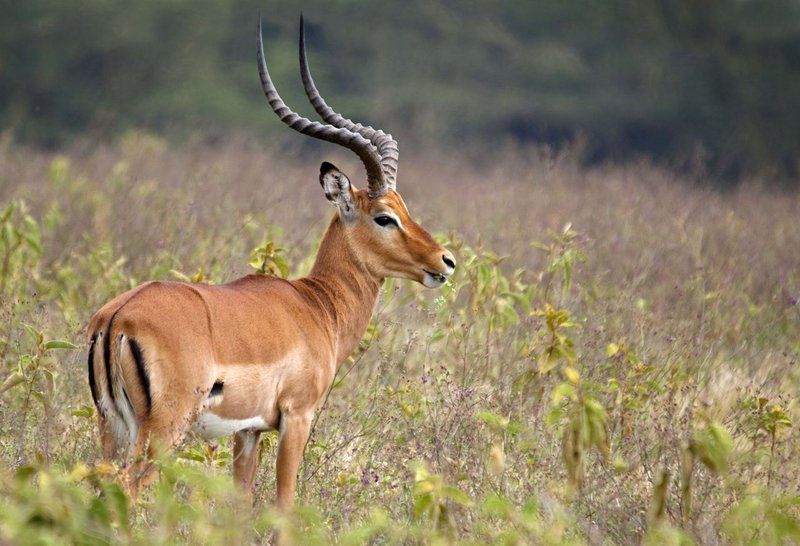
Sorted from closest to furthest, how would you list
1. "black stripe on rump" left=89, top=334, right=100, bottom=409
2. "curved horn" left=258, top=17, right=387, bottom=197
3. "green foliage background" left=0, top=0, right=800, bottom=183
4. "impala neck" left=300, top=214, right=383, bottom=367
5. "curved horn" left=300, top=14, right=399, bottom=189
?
"black stripe on rump" left=89, top=334, right=100, bottom=409 < "curved horn" left=258, top=17, right=387, bottom=197 < "impala neck" left=300, top=214, right=383, bottom=367 < "curved horn" left=300, top=14, right=399, bottom=189 < "green foliage background" left=0, top=0, right=800, bottom=183

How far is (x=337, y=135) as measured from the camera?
17.2ft

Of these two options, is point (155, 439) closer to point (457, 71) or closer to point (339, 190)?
point (339, 190)

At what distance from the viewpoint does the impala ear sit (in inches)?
214

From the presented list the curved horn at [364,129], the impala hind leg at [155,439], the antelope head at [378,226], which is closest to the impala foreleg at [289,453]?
the impala hind leg at [155,439]

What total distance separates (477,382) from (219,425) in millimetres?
1968

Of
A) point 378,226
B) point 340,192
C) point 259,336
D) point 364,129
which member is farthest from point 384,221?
point 259,336

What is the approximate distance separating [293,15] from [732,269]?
2116 cm

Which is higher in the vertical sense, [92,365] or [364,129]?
[364,129]

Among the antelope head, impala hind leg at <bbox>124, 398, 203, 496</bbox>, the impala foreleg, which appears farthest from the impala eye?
impala hind leg at <bbox>124, 398, 203, 496</bbox>

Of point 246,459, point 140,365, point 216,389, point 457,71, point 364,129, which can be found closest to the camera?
point 140,365

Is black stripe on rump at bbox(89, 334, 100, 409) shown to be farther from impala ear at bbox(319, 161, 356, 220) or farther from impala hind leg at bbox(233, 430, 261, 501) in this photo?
impala ear at bbox(319, 161, 356, 220)

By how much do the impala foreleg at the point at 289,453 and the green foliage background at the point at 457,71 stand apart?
19377 mm

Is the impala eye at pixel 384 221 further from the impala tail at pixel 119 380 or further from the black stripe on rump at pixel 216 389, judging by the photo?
A: the impala tail at pixel 119 380

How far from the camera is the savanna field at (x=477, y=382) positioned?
3.46 metres
